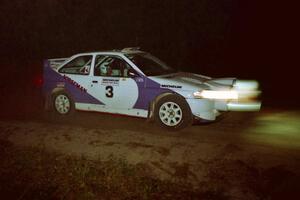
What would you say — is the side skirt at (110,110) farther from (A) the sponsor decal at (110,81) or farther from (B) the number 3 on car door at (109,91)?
(A) the sponsor decal at (110,81)

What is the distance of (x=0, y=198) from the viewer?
207 inches

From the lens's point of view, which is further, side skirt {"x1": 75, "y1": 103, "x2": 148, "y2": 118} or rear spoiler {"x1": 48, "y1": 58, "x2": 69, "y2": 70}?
rear spoiler {"x1": 48, "y1": 58, "x2": 69, "y2": 70}

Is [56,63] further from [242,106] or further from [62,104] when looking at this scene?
[242,106]

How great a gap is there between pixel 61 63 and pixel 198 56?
7.61 metres

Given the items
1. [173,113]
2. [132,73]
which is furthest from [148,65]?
[173,113]

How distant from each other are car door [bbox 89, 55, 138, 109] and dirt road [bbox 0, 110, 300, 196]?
1.84 ft

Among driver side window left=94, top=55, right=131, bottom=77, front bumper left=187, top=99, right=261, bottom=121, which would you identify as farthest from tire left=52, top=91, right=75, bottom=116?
front bumper left=187, top=99, right=261, bottom=121

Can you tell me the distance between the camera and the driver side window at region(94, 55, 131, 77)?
7.88 meters

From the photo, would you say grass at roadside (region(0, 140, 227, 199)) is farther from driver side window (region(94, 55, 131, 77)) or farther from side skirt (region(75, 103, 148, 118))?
driver side window (region(94, 55, 131, 77))

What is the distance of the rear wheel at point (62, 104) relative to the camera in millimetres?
8688

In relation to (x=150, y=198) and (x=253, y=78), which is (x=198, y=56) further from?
(x=150, y=198)

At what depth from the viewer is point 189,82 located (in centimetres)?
740

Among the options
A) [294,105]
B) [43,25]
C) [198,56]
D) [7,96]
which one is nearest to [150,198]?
[294,105]

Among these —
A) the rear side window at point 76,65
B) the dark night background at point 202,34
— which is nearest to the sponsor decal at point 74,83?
the rear side window at point 76,65
